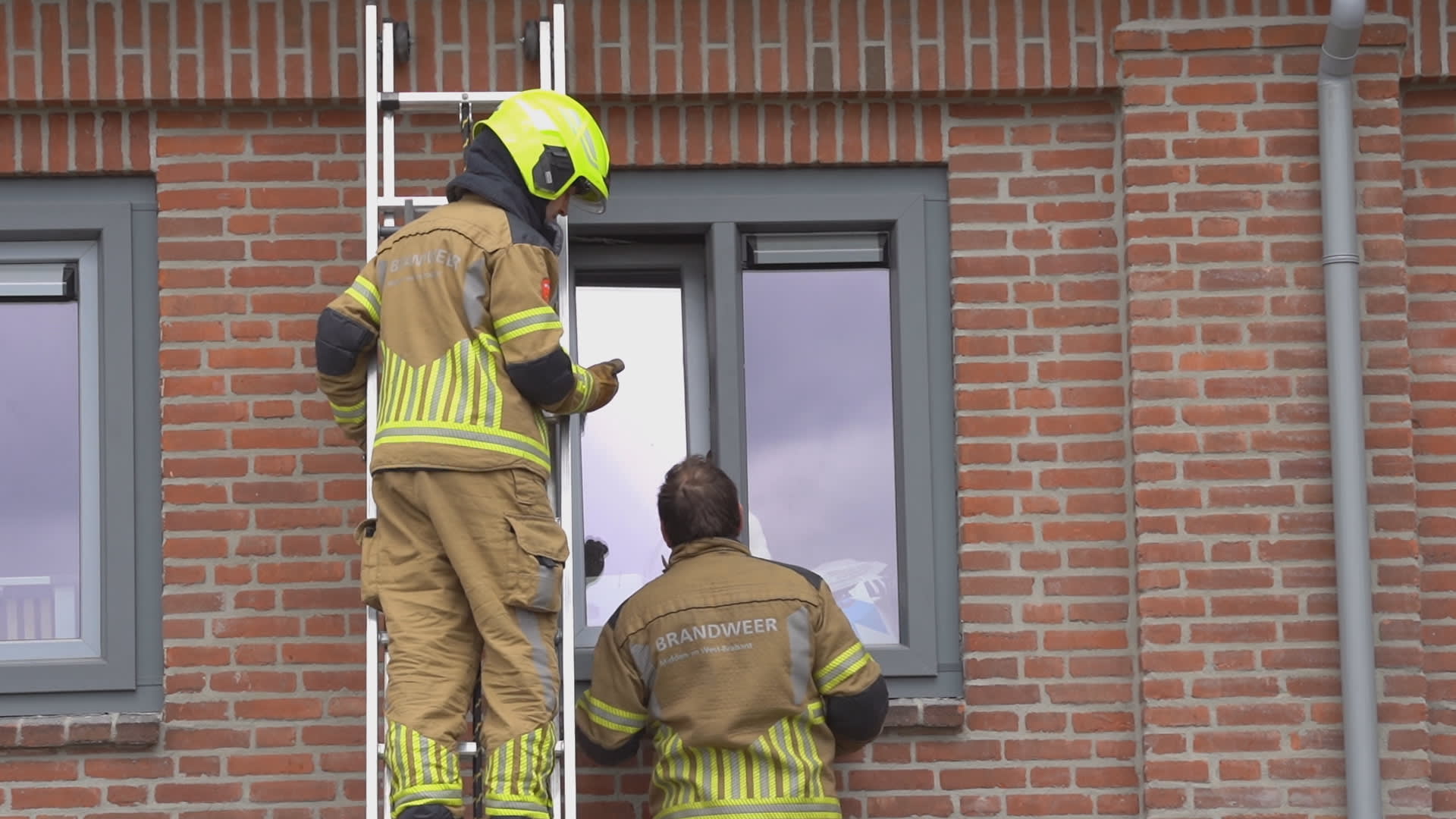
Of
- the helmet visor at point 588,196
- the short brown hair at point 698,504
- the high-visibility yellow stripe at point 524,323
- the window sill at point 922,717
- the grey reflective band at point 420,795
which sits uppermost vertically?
the helmet visor at point 588,196

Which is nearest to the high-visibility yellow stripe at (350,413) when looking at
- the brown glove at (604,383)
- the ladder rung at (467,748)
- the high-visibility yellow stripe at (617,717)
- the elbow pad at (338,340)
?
the elbow pad at (338,340)

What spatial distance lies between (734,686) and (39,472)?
2.24 metres

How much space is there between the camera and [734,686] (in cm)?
513

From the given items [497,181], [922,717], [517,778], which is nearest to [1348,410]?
[922,717]

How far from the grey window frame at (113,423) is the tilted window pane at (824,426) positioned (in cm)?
173

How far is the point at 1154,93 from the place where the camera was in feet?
19.4

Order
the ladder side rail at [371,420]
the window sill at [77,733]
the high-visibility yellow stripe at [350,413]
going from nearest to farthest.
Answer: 1. the ladder side rail at [371,420]
2. the high-visibility yellow stripe at [350,413]
3. the window sill at [77,733]

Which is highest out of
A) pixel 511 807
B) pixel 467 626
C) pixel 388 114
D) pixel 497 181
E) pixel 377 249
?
pixel 388 114

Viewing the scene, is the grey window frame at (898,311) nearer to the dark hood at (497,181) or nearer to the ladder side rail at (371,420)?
the ladder side rail at (371,420)

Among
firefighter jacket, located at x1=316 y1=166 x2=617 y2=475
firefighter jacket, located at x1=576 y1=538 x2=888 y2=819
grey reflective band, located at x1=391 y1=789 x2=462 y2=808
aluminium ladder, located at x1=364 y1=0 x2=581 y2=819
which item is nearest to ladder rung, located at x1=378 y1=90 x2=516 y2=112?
aluminium ladder, located at x1=364 y1=0 x2=581 y2=819

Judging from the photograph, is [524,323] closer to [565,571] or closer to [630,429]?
[565,571]

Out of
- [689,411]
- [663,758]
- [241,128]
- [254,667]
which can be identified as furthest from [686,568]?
[241,128]

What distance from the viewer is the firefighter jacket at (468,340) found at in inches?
194

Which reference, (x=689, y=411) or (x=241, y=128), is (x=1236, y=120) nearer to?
(x=689, y=411)
